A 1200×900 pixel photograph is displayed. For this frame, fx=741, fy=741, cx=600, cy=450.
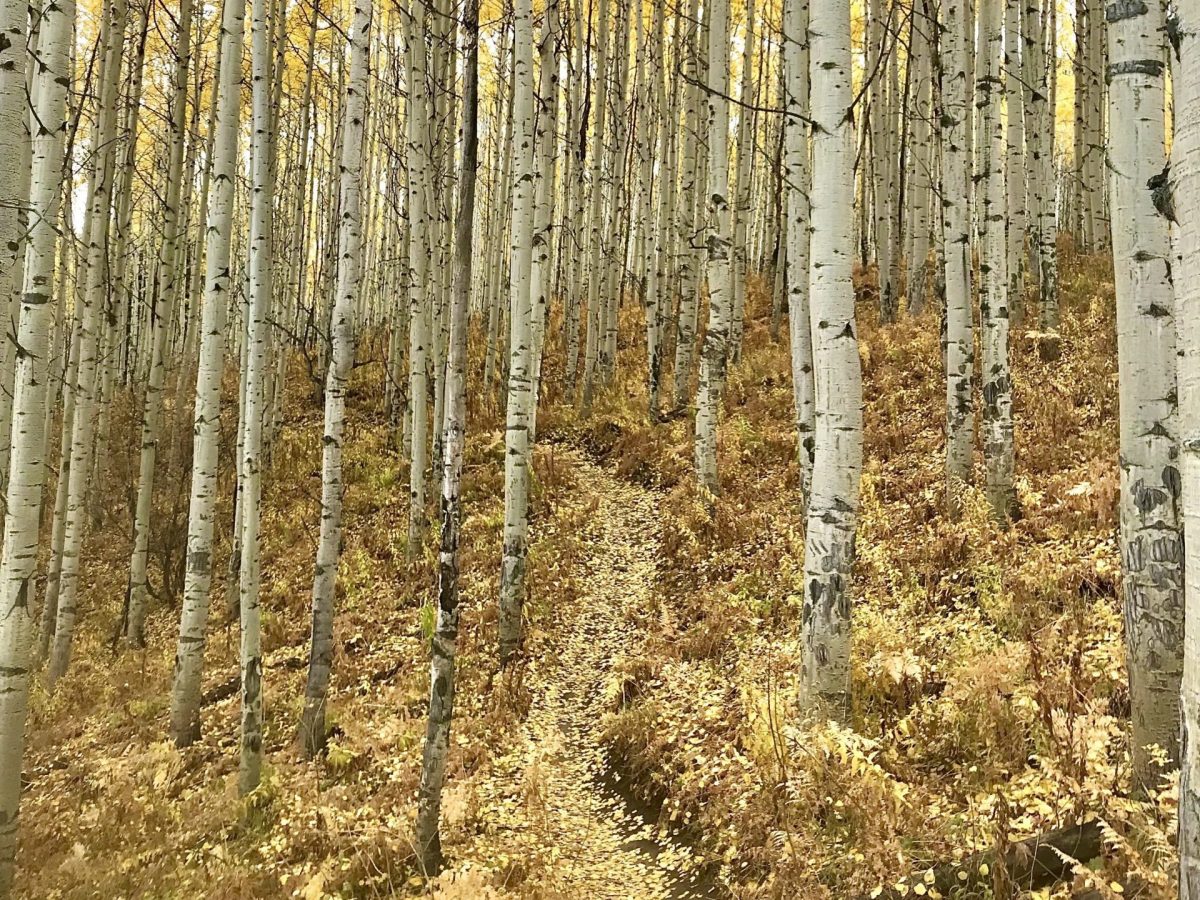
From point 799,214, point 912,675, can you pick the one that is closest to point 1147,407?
point 912,675

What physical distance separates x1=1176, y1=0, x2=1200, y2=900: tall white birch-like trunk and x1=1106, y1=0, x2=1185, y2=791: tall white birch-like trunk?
72.0 inches

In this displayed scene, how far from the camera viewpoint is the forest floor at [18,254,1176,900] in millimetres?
3936

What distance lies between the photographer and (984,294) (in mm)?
7414

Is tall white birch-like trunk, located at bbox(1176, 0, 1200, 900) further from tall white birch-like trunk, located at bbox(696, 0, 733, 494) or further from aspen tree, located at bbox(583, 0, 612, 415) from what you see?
aspen tree, located at bbox(583, 0, 612, 415)

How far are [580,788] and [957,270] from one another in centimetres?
606

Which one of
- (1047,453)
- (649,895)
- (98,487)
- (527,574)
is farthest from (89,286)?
(1047,453)

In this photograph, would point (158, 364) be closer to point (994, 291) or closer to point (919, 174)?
point (994, 291)

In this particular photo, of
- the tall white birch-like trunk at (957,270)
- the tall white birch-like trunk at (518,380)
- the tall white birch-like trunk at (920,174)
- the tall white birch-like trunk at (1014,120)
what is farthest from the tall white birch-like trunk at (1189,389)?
the tall white birch-like trunk at (920,174)

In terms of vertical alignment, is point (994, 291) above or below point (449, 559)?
above

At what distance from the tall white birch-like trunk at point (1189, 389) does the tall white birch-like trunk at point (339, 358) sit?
17.4 ft

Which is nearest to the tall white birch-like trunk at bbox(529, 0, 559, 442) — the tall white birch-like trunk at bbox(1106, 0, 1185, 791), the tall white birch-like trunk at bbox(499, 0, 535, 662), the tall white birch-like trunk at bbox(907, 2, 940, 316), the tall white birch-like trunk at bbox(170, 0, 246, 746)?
the tall white birch-like trunk at bbox(499, 0, 535, 662)

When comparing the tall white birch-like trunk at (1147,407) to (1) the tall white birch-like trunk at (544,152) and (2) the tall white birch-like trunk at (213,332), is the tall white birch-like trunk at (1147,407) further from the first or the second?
(2) the tall white birch-like trunk at (213,332)

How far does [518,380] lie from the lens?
7430 mm

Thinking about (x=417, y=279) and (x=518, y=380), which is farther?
(x=417, y=279)
